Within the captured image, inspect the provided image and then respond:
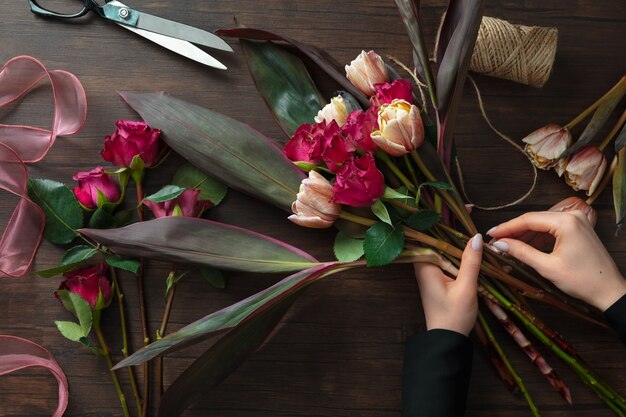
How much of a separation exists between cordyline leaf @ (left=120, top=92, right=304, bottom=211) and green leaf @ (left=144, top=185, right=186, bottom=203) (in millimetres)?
47

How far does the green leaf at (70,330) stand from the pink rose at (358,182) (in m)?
0.43

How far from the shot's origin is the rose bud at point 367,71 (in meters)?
0.89

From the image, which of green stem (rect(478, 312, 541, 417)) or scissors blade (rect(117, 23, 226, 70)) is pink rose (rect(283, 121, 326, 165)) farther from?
green stem (rect(478, 312, 541, 417))

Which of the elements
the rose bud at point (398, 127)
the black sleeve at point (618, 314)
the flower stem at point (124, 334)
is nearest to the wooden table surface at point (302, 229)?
the flower stem at point (124, 334)

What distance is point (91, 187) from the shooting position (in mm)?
944

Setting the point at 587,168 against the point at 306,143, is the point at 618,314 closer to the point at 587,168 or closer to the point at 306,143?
the point at 587,168

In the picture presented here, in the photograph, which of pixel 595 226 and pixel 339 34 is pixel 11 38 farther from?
pixel 595 226

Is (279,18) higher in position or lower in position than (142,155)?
higher

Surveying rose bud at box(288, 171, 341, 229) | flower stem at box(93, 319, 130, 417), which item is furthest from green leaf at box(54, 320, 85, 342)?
rose bud at box(288, 171, 341, 229)

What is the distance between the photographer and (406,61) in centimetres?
104

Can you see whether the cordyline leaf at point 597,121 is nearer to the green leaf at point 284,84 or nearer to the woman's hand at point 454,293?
the woman's hand at point 454,293

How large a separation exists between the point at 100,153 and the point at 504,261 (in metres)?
0.62

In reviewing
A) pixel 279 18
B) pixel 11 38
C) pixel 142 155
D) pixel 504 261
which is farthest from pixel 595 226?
pixel 11 38

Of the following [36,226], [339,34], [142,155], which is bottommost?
[36,226]
